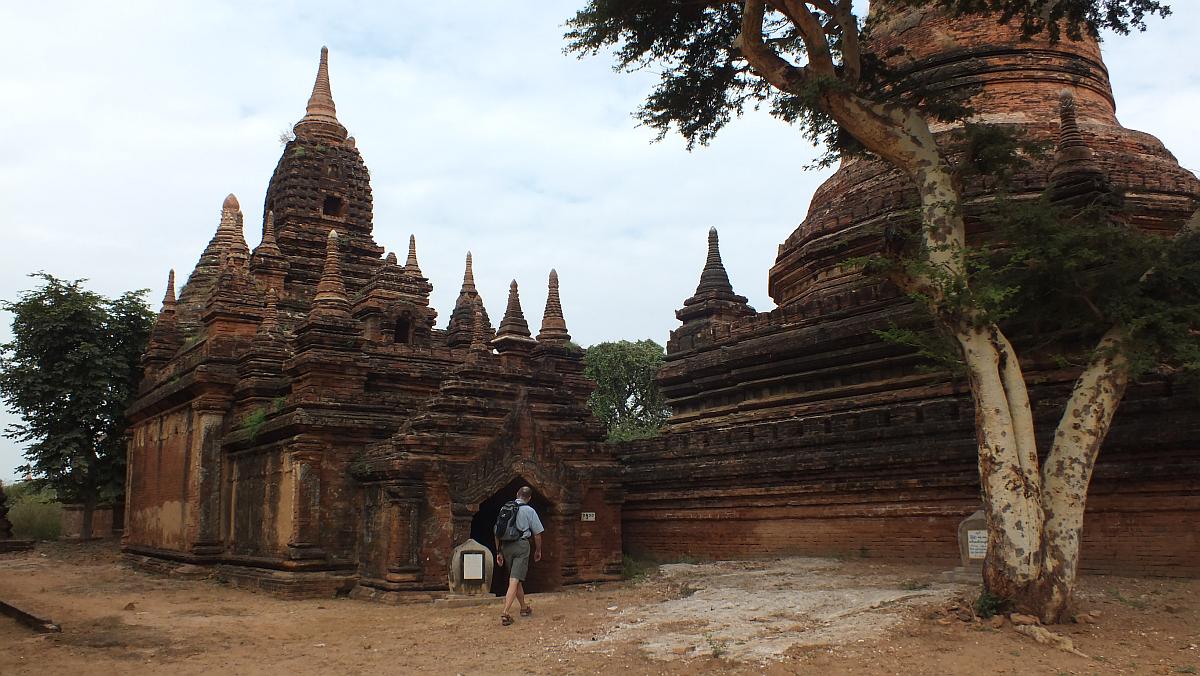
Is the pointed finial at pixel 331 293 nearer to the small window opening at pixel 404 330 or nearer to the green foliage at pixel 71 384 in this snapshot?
the small window opening at pixel 404 330

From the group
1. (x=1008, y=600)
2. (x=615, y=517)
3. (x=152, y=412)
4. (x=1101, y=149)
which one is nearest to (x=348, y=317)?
(x=615, y=517)

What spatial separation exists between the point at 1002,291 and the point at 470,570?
7.74 m

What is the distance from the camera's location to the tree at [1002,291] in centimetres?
916

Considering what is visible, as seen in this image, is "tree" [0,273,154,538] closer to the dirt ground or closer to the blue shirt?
the dirt ground

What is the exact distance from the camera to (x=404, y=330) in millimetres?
21906

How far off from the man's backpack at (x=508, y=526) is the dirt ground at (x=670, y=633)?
95 cm

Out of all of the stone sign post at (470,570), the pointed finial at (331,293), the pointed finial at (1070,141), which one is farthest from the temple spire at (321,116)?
the pointed finial at (1070,141)

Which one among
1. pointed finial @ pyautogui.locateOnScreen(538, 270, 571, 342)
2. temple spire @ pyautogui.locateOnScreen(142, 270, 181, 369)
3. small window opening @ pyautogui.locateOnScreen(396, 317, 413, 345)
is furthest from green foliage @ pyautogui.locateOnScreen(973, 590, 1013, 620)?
temple spire @ pyautogui.locateOnScreen(142, 270, 181, 369)

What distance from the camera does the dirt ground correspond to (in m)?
8.18

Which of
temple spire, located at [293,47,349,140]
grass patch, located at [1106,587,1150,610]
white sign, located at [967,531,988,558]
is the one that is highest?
temple spire, located at [293,47,349,140]

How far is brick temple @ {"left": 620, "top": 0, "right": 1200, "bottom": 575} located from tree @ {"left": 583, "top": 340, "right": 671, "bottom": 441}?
93.4 feet

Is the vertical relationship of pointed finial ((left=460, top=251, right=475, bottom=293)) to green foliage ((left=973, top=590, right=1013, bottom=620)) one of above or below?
above

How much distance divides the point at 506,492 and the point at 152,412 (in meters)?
12.2

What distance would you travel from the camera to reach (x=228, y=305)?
66.1 ft
